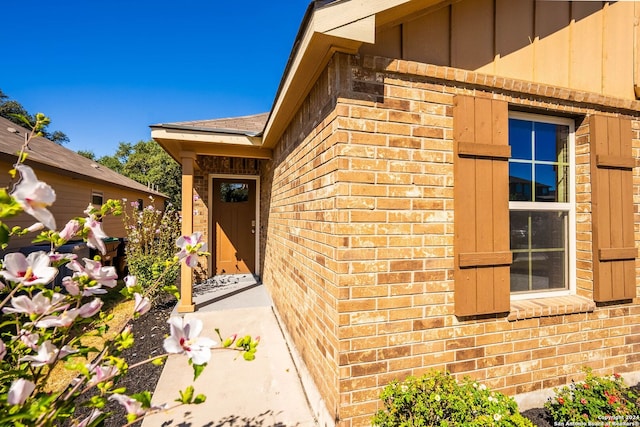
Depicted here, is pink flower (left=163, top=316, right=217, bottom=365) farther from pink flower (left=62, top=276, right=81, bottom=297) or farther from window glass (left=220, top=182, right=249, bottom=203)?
window glass (left=220, top=182, right=249, bottom=203)

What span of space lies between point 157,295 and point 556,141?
5.84 meters

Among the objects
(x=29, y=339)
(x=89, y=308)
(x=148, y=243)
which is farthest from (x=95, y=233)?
(x=148, y=243)

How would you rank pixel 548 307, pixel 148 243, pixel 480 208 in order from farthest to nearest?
pixel 148 243 → pixel 548 307 → pixel 480 208

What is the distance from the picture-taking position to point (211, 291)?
5.48m

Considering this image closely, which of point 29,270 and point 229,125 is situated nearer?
point 29,270

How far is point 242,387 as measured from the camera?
106 inches

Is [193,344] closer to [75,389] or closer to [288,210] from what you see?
[75,389]

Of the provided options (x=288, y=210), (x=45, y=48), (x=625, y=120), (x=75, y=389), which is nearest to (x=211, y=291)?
(x=288, y=210)

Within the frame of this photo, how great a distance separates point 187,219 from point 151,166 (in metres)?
28.1

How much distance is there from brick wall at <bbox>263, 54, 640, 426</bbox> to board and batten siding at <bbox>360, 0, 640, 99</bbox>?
0.49 ft

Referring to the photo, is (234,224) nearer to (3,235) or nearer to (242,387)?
(242,387)

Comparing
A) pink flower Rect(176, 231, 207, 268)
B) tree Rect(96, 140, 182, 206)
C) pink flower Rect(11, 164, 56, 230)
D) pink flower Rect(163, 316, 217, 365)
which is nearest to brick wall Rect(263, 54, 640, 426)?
pink flower Rect(176, 231, 207, 268)

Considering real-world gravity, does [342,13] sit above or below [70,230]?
above

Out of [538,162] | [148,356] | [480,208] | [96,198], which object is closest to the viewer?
[480,208]
